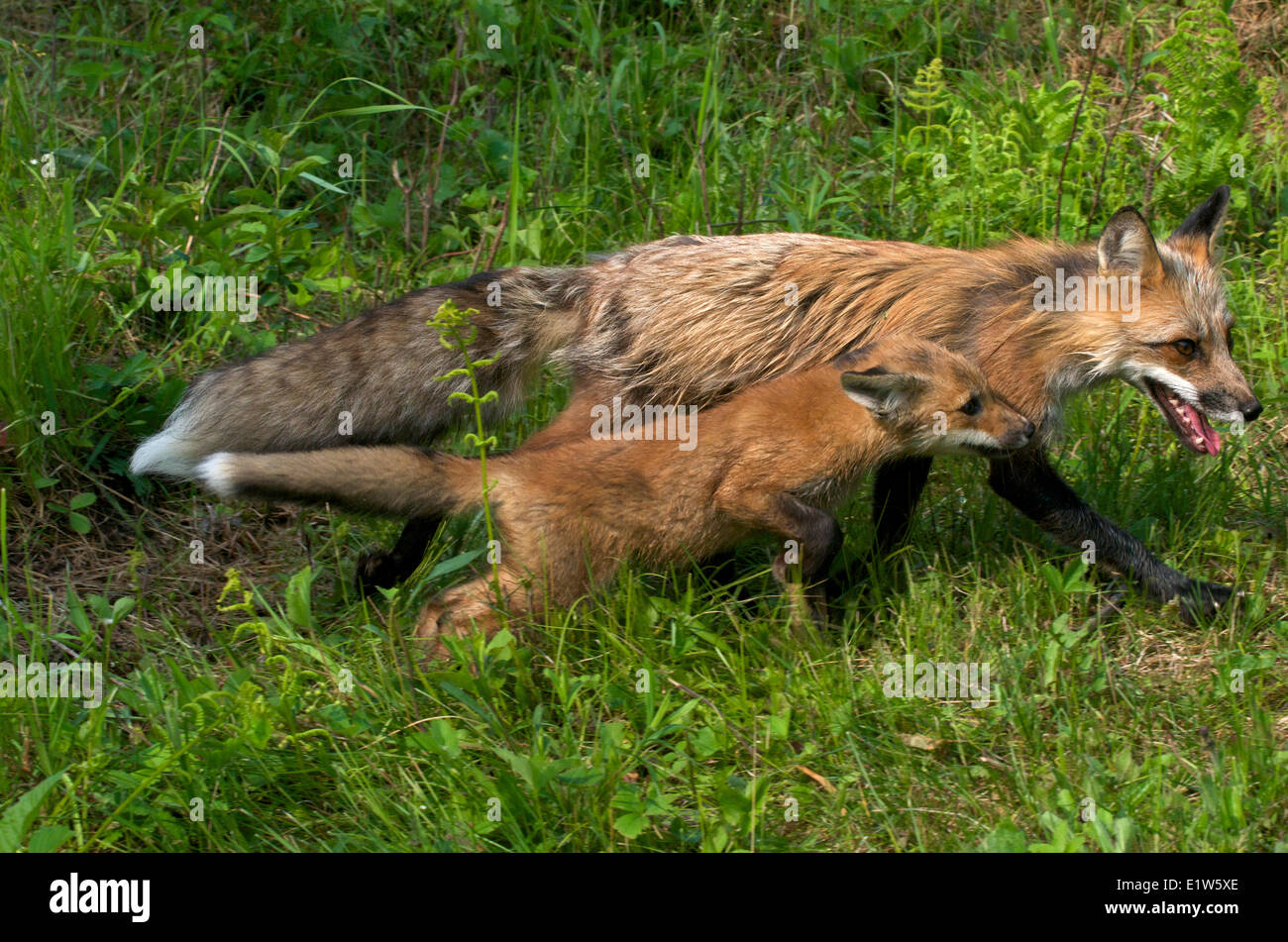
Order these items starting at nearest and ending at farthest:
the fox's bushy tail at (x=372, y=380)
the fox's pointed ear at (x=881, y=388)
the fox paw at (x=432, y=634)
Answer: the fox paw at (x=432, y=634) → the fox's pointed ear at (x=881, y=388) → the fox's bushy tail at (x=372, y=380)

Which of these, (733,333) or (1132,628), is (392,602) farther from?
(1132,628)

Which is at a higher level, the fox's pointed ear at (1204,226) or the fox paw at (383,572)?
the fox's pointed ear at (1204,226)

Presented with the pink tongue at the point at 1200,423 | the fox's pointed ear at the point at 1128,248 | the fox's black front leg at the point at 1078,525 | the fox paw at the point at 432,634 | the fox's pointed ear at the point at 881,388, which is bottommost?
the fox paw at the point at 432,634

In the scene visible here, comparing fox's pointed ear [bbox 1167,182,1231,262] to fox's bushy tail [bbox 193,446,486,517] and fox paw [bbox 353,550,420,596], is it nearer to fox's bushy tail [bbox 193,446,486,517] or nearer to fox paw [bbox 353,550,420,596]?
fox's bushy tail [bbox 193,446,486,517]

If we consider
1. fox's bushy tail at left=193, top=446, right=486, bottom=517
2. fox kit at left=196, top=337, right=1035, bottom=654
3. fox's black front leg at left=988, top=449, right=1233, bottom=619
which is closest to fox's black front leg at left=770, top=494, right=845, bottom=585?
fox kit at left=196, top=337, right=1035, bottom=654

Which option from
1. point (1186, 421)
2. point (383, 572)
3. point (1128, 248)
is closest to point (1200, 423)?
point (1186, 421)

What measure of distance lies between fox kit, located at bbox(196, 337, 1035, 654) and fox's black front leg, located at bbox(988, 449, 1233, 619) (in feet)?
0.84

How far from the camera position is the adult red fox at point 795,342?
16.9 ft

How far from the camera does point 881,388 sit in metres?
4.82

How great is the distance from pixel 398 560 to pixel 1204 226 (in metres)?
3.64

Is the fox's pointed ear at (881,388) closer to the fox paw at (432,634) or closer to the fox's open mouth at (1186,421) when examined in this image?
the fox's open mouth at (1186,421)

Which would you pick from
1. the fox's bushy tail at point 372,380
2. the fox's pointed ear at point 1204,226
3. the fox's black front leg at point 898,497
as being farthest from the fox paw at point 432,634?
the fox's pointed ear at point 1204,226

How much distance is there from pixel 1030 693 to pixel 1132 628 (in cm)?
72

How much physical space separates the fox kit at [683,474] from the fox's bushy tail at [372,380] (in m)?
0.54
